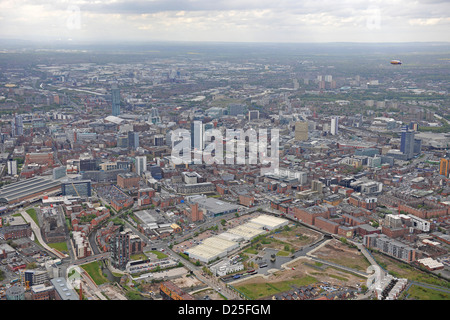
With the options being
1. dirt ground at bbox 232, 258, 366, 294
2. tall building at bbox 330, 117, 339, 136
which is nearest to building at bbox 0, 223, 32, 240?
dirt ground at bbox 232, 258, 366, 294

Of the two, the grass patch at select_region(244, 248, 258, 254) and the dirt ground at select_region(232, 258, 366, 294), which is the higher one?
the dirt ground at select_region(232, 258, 366, 294)

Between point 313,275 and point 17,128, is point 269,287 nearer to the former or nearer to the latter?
point 313,275

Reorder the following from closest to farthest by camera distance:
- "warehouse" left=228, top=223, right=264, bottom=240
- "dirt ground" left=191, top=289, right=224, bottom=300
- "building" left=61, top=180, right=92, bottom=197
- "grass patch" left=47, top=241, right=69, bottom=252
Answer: "dirt ground" left=191, top=289, right=224, bottom=300 → "grass patch" left=47, top=241, right=69, bottom=252 → "warehouse" left=228, top=223, right=264, bottom=240 → "building" left=61, top=180, right=92, bottom=197

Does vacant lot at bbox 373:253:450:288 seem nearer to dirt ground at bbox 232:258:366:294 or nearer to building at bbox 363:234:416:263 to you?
building at bbox 363:234:416:263

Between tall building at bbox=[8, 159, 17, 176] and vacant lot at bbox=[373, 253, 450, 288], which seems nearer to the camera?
vacant lot at bbox=[373, 253, 450, 288]

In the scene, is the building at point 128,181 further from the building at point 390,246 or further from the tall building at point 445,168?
the tall building at point 445,168

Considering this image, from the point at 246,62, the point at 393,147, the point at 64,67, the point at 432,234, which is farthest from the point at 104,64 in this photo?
→ the point at 432,234

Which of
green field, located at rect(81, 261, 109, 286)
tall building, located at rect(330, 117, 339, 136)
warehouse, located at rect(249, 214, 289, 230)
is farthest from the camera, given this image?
tall building, located at rect(330, 117, 339, 136)
